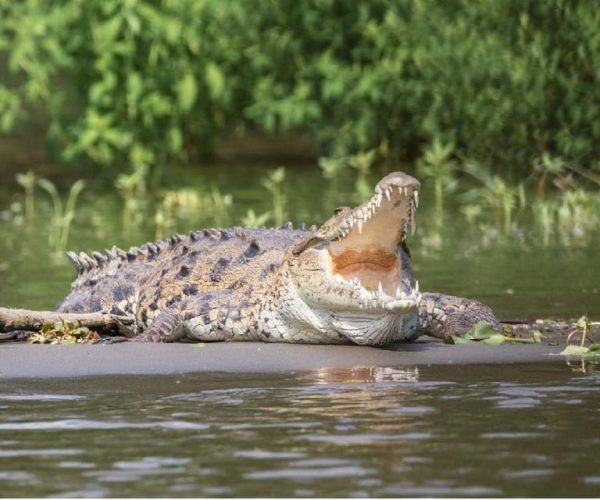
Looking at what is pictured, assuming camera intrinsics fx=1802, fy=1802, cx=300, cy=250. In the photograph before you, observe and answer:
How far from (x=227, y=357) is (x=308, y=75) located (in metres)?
15.9

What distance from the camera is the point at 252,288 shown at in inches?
385

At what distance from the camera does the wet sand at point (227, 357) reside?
8727 mm

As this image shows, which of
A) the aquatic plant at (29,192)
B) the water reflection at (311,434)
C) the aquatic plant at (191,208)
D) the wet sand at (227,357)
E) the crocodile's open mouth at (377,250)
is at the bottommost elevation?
the water reflection at (311,434)

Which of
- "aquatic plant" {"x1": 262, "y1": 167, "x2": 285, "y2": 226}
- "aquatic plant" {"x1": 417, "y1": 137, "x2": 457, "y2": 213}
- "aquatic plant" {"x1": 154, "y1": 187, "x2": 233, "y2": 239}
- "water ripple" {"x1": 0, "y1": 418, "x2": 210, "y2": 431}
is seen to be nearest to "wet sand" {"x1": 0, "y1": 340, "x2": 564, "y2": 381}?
"water ripple" {"x1": 0, "y1": 418, "x2": 210, "y2": 431}

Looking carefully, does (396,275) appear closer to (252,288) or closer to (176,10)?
(252,288)

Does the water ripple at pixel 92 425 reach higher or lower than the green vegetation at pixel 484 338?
lower

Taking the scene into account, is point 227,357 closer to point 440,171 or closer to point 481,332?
point 481,332

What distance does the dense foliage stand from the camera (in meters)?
18.6

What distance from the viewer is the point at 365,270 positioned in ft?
29.6

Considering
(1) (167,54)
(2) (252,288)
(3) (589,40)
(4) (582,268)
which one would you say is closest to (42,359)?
(2) (252,288)

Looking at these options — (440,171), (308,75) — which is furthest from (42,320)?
(308,75)

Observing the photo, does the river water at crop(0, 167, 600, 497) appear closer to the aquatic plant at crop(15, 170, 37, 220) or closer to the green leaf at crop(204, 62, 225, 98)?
the aquatic plant at crop(15, 170, 37, 220)

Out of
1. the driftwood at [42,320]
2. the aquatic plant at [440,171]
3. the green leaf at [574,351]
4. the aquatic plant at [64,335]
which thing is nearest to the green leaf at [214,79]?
the aquatic plant at [440,171]

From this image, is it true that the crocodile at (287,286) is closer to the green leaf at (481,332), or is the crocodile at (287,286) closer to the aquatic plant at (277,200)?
the green leaf at (481,332)
